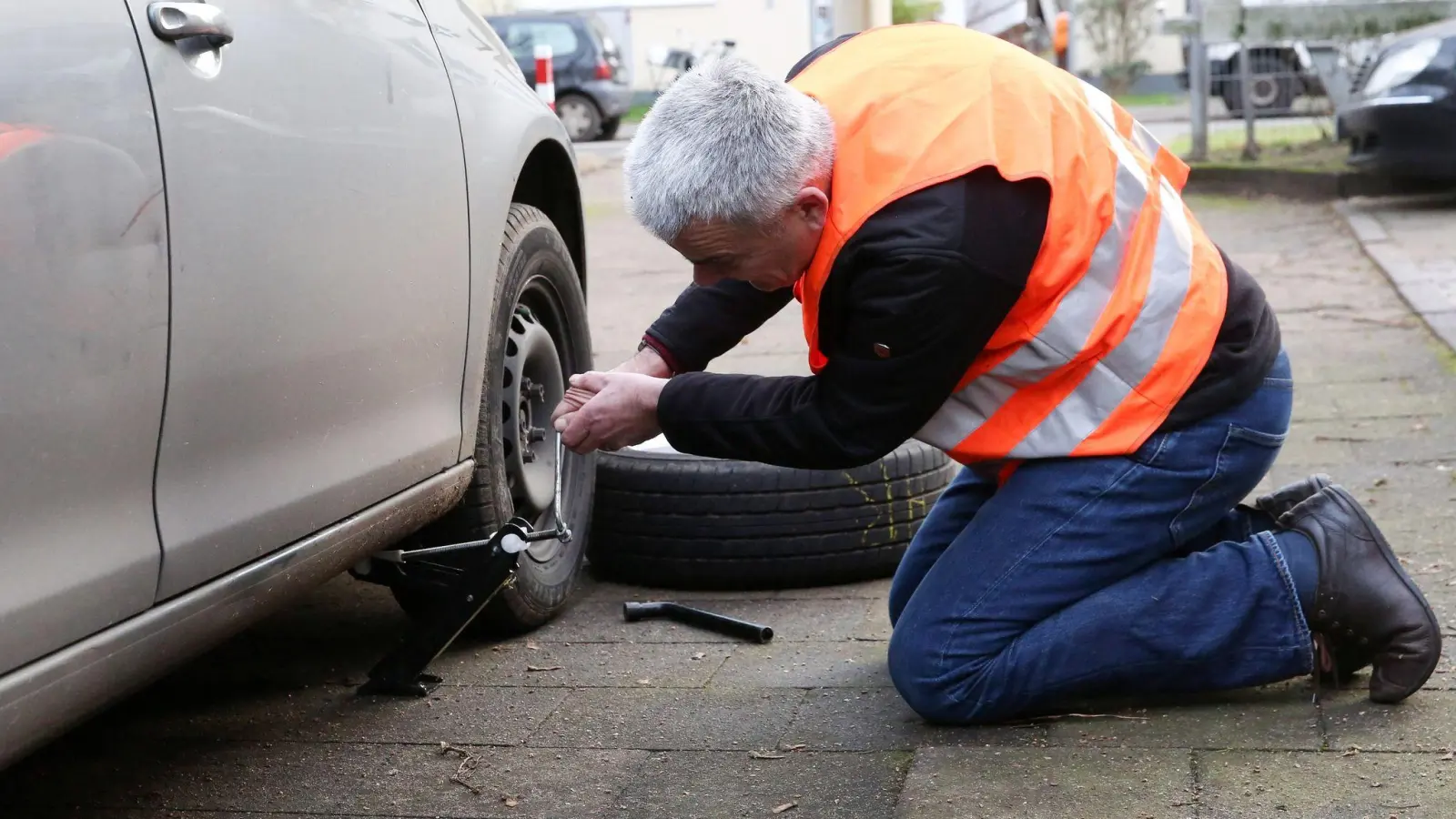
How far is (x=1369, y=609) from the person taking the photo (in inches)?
97.3

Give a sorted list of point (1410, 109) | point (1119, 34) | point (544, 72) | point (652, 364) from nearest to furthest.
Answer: point (652, 364) < point (1410, 109) < point (544, 72) < point (1119, 34)

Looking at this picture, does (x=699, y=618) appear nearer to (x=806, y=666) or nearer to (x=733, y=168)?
(x=806, y=666)

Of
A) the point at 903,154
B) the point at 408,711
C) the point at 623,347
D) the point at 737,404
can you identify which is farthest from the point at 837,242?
the point at 623,347

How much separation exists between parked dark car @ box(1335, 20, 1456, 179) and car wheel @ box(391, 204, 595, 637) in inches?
252

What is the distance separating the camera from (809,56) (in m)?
2.57

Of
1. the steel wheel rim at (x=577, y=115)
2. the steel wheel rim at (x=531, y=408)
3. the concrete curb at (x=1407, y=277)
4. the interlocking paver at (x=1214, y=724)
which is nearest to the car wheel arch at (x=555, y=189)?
the steel wheel rim at (x=531, y=408)

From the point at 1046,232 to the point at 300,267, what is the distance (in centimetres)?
102

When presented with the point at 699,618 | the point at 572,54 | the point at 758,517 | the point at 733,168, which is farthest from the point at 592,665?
the point at 572,54

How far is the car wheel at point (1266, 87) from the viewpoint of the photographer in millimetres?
12258

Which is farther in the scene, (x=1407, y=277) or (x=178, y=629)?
(x=1407, y=277)

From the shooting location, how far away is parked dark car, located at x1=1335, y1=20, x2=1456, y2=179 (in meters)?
8.26

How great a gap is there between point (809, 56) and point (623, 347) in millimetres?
3811

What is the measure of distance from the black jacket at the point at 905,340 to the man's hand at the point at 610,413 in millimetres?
43

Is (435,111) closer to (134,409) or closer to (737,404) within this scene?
(737,404)
